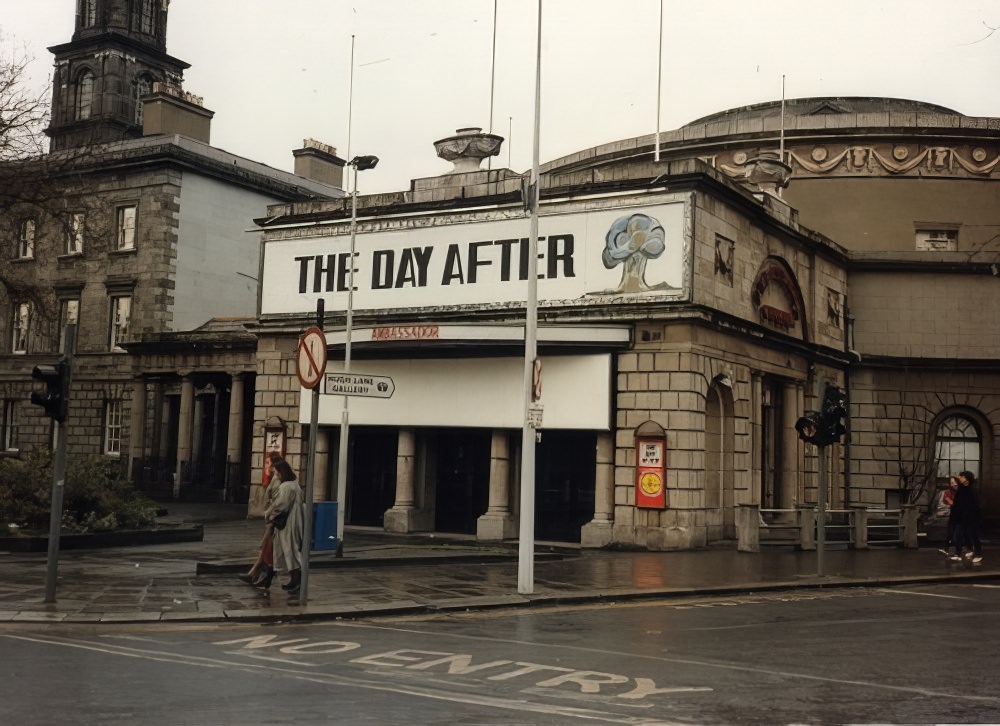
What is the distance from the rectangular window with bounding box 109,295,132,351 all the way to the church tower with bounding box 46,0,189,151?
18089mm

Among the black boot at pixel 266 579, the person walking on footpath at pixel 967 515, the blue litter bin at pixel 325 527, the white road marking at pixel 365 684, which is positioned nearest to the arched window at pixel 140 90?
the blue litter bin at pixel 325 527

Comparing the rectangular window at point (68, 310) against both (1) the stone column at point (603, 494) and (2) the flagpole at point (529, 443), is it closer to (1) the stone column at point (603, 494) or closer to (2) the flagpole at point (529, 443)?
(1) the stone column at point (603, 494)

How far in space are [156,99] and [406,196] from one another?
21.3m

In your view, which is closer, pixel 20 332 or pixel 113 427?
pixel 113 427

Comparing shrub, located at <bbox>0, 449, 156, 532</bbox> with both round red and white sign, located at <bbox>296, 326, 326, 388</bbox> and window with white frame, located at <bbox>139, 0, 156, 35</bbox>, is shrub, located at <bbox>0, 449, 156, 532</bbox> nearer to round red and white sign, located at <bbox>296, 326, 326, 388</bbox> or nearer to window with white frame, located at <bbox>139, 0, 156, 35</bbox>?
round red and white sign, located at <bbox>296, 326, 326, 388</bbox>

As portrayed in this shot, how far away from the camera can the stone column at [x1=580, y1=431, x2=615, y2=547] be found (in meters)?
26.4

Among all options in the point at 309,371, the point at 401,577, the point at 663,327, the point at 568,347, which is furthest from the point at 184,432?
the point at 309,371

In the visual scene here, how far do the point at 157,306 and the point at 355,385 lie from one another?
29797 millimetres

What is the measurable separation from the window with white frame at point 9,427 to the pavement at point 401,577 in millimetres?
27098

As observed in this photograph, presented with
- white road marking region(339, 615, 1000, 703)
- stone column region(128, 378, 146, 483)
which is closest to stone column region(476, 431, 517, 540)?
white road marking region(339, 615, 1000, 703)

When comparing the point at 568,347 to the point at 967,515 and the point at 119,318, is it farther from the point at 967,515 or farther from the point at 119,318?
the point at 119,318

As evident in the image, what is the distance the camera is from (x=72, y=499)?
2323cm

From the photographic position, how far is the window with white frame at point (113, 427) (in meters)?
46.2

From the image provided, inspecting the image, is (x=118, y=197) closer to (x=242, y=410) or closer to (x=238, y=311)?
(x=238, y=311)
